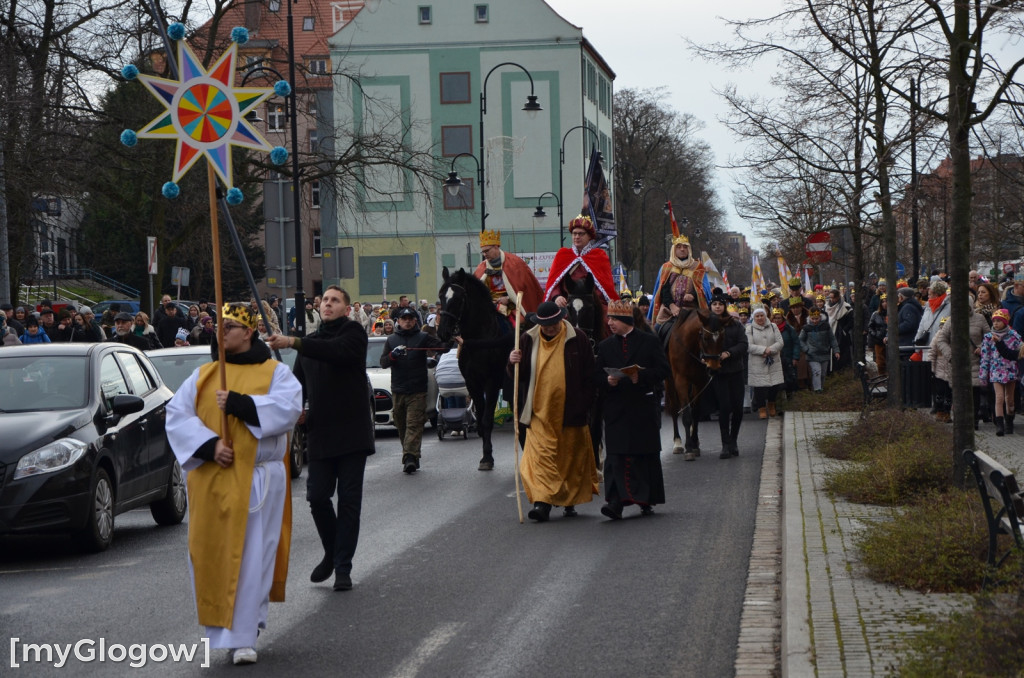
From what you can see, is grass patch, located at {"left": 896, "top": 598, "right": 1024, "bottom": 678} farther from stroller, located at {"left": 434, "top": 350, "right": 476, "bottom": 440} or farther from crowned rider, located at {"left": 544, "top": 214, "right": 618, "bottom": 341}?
stroller, located at {"left": 434, "top": 350, "right": 476, "bottom": 440}

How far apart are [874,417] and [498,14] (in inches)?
2256

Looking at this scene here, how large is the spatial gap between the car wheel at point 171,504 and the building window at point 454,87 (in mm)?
58955

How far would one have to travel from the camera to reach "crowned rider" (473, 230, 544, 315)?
16.8 m

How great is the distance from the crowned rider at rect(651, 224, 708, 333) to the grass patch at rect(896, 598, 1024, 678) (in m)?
13.2

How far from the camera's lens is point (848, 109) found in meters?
17.3

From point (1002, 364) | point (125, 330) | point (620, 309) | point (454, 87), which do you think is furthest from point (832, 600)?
point (454, 87)

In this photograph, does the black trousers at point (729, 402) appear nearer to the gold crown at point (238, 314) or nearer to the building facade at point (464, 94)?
the gold crown at point (238, 314)

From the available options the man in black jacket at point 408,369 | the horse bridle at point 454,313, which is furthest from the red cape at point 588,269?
the man in black jacket at point 408,369

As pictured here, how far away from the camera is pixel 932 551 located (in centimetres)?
848

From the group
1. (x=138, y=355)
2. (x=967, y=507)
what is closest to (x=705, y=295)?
(x=138, y=355)

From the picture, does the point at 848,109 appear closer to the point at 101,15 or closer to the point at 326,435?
the point at 326,435

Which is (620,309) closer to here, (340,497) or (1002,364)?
(340,497)

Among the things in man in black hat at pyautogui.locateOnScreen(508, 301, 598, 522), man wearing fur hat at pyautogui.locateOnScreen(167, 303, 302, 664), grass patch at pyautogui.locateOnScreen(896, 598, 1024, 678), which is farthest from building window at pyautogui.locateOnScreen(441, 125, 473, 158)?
grass patch at pyautogui.locateOnScreen(896, 598, 1024, 678)

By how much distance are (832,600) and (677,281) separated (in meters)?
12.6
